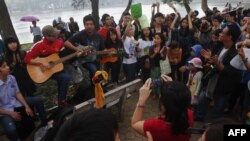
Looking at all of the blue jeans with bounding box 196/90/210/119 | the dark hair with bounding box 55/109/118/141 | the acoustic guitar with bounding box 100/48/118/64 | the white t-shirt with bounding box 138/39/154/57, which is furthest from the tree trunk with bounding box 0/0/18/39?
the dark hair with bounding box 55/109/118/141

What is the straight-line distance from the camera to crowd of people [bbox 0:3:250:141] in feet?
8.30

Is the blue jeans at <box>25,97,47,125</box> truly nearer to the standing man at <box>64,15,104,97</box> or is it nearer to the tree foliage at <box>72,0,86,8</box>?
the standing man at <box>64,15,104,97</box>

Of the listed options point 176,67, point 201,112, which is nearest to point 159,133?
point 201,112

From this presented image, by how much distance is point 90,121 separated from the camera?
5.16ft

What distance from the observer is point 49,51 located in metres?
5.09

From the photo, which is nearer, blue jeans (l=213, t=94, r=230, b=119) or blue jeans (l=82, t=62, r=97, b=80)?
blue jeans (l=213, t=94, r=230, b=119)

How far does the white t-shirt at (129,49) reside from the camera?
6.73m

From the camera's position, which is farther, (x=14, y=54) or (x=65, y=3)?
(x=65, y=3)

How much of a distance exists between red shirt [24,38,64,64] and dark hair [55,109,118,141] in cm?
358

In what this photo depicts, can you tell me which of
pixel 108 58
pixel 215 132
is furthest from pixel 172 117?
pixel 108 58

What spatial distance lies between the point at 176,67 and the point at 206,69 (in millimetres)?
1243

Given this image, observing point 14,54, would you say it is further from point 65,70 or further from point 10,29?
point 10,29

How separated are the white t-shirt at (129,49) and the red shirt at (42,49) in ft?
6.31

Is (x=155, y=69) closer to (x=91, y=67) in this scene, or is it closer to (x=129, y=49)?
(x=91, y=67)
